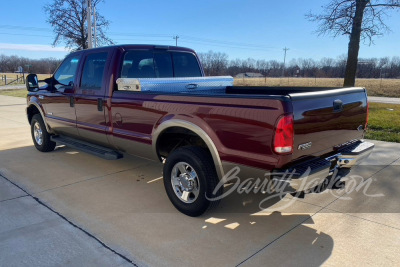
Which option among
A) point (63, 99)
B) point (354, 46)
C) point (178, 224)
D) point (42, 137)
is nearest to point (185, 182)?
point (178, 224)

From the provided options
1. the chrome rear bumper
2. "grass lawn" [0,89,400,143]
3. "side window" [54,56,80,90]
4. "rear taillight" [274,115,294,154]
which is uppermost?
"side window" [54,56,80,90]

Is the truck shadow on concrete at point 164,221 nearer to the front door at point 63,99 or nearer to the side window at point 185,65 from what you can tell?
the front door at point 63,99

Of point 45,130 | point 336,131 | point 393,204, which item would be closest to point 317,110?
point 336,131

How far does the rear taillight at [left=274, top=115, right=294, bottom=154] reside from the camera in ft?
8.52

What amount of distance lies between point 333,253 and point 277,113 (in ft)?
4.52

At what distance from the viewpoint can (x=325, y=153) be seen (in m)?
3.19

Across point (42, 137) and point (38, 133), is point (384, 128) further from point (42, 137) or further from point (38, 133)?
point (38, 133)

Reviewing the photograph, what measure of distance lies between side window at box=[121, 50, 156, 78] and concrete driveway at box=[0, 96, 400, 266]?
1557 millimetres

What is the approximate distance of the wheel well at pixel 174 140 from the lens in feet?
11.7

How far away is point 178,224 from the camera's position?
3367 millimetres

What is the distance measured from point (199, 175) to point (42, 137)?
4257 mm

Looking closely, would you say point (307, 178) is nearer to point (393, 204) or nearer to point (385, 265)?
point (385, 265)

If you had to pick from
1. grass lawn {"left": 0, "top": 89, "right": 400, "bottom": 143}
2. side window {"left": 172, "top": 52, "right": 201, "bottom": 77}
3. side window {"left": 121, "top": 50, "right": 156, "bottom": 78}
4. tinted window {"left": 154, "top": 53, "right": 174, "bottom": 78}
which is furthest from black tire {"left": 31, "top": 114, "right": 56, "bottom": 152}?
grass lawn {"left": 0, "top": 89, "right": 400, "bottom": 143}

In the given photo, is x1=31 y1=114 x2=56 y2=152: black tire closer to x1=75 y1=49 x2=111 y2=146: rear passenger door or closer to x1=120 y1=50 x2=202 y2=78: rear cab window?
x1=75 y1=49 x2=111 y2=146: rear passenger door
